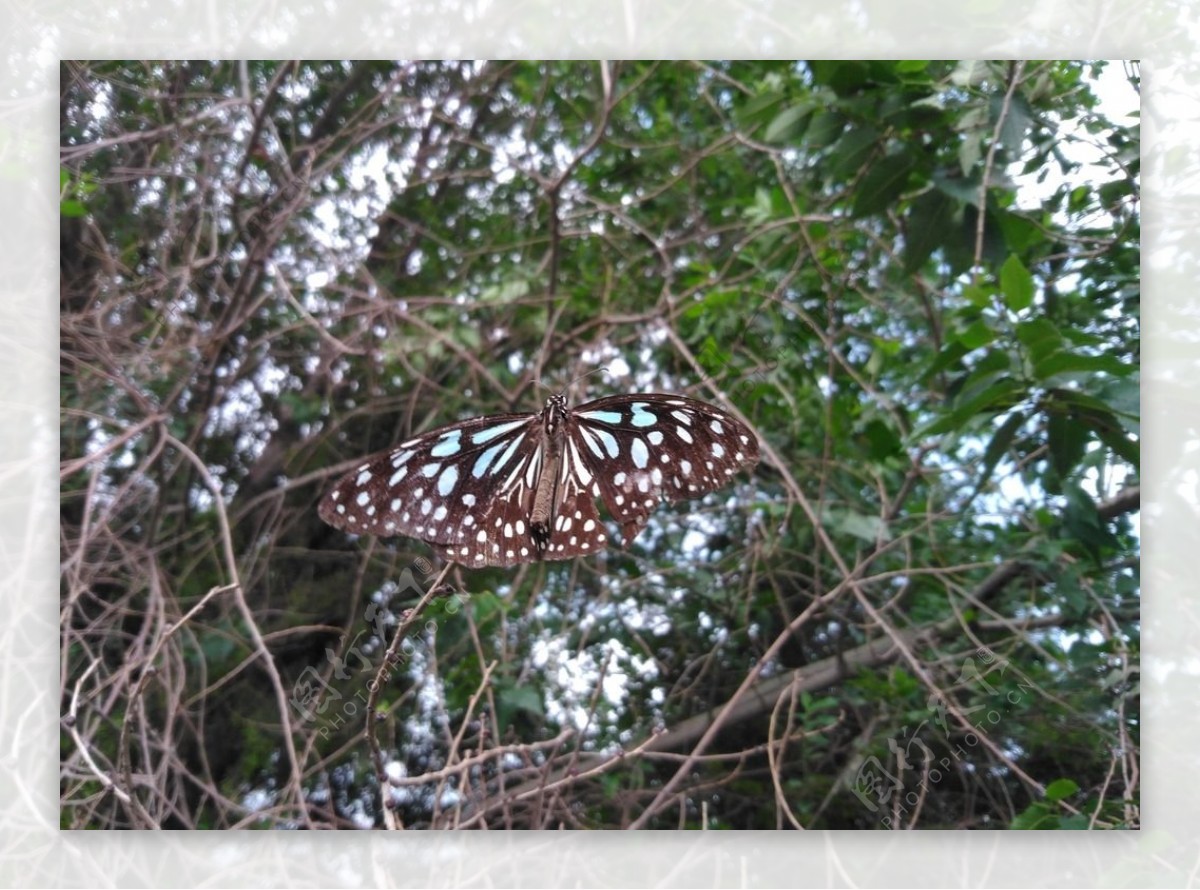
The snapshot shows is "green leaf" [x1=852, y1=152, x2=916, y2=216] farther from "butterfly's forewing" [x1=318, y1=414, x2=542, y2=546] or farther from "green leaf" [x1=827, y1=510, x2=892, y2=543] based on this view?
"butterfly's forewing" [x1=318, y1=414, x2=542, y2=546]

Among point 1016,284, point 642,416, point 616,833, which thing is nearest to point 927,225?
point 1016,284

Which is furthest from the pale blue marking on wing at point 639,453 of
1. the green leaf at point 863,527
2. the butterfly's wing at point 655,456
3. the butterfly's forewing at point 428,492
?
the green leaf at point 863,527

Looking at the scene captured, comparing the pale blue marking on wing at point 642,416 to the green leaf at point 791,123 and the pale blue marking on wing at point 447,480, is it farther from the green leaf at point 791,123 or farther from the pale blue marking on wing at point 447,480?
the green leaf at point 791,123

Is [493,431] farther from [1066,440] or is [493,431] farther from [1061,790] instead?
[1061,790]

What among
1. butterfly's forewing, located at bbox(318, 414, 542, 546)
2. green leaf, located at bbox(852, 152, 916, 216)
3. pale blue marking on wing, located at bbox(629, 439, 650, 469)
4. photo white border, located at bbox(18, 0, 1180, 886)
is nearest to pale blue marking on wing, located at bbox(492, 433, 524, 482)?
butterfly's forewing, located at bbox(318, 414, 542, 546)

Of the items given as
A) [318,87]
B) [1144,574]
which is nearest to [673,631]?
[1144,574]

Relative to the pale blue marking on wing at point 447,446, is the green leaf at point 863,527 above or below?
below
